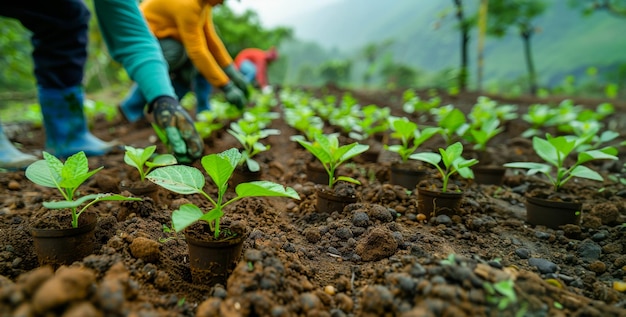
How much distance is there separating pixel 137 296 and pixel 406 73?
18.2 m

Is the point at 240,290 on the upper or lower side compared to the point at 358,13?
lower

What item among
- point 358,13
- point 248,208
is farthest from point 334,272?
point 358,13

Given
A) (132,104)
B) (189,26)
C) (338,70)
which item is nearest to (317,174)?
(189,26)

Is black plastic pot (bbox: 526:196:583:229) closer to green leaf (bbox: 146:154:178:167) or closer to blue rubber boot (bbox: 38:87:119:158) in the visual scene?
green leaf (bbox: 146:154:178:167)

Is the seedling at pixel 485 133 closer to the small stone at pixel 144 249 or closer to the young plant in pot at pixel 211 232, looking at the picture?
the young plant in pot at pixel 211 232

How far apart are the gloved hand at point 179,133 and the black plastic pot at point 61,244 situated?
77 cm

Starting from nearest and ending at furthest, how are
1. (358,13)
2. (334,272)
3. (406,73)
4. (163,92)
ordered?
1. (334,272)
2. (163,92)
3. (406,73)
4. (358,13)

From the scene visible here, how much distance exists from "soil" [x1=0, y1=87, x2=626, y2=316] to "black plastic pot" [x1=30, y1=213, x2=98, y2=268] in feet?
0.15

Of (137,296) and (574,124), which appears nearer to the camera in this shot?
(137,296)

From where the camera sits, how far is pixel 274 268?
796 mm

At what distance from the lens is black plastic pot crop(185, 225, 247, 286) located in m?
0.88

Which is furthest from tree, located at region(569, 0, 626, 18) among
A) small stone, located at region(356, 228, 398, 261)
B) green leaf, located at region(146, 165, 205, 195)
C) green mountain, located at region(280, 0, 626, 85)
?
green leaf, located at region(146, 165, 205, 195)

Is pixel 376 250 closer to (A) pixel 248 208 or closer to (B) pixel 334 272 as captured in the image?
(B) pixel 334 272

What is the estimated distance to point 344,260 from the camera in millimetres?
1111
